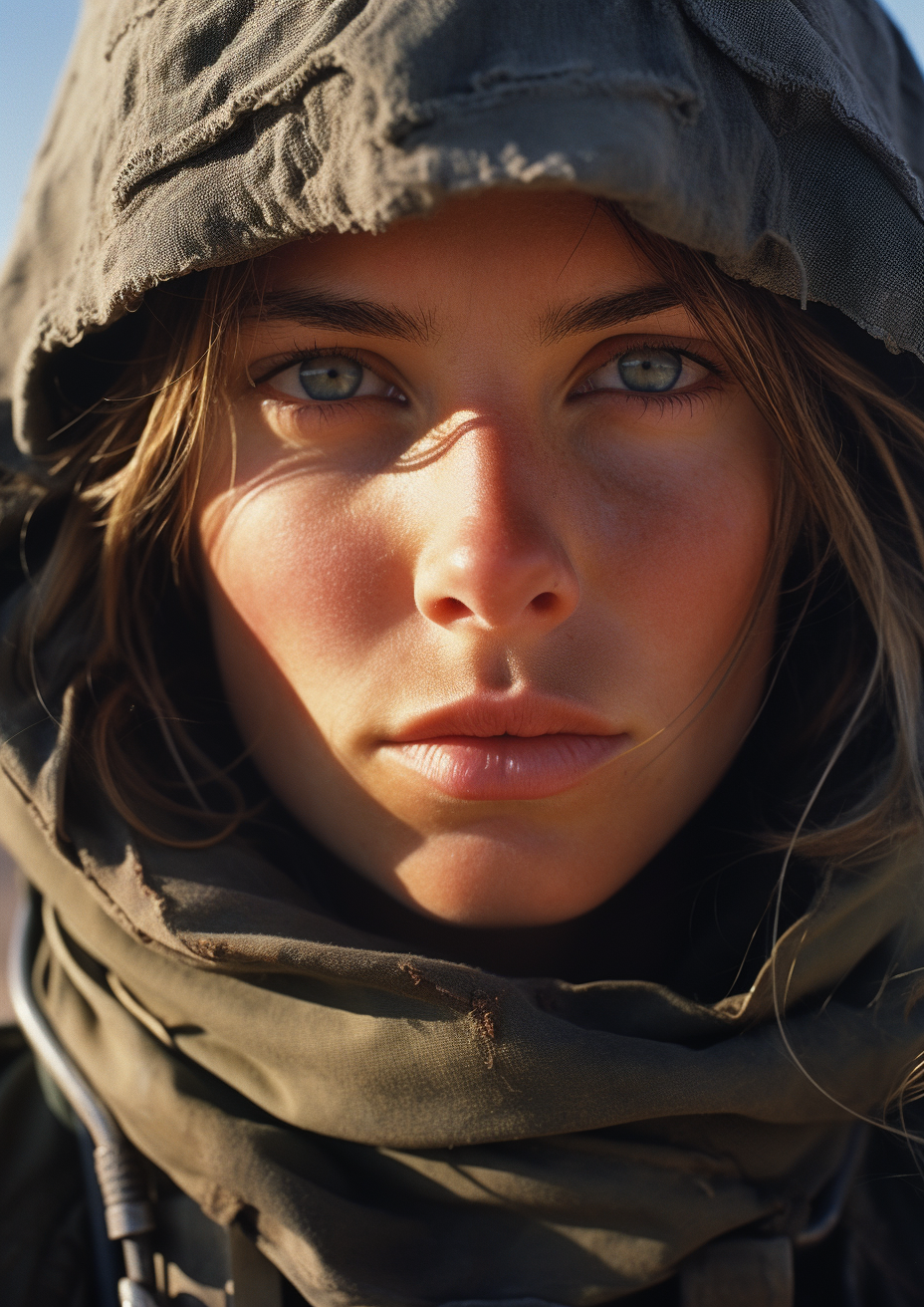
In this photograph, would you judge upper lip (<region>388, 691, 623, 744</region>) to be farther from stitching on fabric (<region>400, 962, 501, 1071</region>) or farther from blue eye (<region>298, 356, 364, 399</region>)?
blue eye (<region>298, 356, 364, 399</region>)

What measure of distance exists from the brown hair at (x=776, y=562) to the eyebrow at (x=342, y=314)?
44 millimetres

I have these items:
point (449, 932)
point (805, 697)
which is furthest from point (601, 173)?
point (449, 932)

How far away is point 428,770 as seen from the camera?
1196 mm

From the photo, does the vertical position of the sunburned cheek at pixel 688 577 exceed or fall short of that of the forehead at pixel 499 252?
it falls short

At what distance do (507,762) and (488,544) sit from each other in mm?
260

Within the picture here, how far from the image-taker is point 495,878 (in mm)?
1231

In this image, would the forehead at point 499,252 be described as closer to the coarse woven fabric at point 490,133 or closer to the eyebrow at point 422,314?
the eyebrow at point 422,314

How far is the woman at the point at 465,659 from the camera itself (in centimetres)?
109

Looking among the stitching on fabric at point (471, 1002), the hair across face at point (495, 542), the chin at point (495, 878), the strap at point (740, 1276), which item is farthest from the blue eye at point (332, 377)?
the strap at point (740, 1276)

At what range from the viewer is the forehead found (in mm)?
1104

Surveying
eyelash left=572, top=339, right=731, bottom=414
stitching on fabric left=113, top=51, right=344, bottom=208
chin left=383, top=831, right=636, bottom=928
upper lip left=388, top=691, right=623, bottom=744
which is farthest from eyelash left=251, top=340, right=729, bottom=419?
chin left=383, top=831, right=636, bottom=928

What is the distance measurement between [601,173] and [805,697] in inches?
34.8

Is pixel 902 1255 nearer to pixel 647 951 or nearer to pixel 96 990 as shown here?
pixel 647 951

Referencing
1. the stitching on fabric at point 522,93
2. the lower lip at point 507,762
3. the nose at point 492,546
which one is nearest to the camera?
the stitching on fabric at point 522,93
